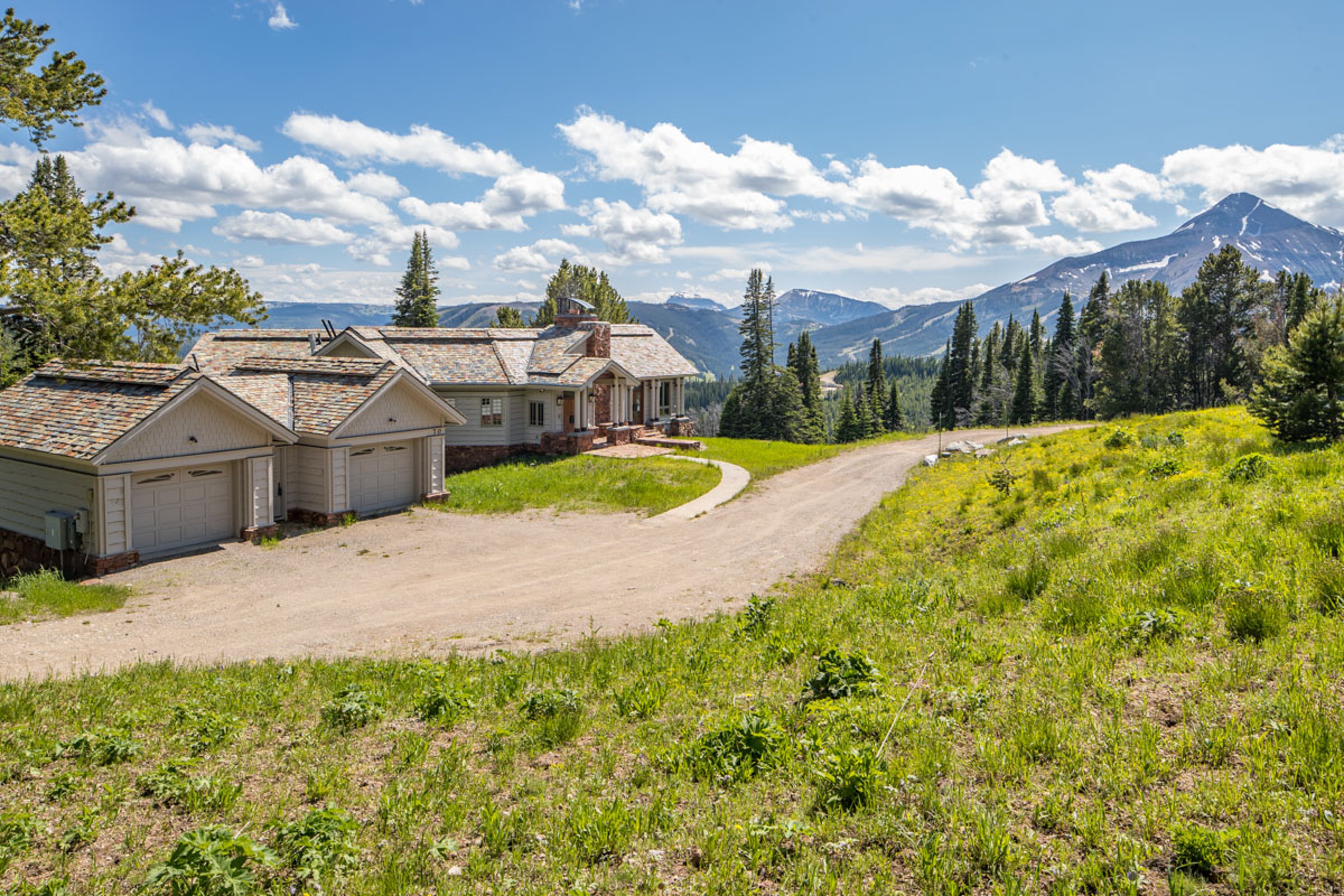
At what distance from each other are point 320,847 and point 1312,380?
56.8 feet

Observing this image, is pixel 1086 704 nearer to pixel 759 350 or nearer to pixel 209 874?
pixel 209 874

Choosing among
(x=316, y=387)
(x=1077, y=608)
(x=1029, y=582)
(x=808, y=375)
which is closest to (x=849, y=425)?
(x=808, y=375)

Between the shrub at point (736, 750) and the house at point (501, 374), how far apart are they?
3015 cm

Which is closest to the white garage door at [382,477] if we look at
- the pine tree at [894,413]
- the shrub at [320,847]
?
the shrub at [320,847]

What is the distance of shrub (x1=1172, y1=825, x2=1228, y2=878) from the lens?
4.27 meters

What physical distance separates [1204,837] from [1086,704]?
1.96 meters

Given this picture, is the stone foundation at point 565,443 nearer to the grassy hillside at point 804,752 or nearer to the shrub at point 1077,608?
the grassy hillside at point 804,752

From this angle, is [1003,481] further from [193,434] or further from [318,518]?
[193,434]

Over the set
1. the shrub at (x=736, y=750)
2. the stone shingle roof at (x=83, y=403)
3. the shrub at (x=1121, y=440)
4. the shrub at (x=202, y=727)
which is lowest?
the shrub at (x=202, y=727)

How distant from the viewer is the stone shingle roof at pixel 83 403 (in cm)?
1878

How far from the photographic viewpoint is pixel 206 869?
186 inches

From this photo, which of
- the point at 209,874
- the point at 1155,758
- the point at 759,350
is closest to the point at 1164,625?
the point at 1155,758

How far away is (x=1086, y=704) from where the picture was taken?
627 cm

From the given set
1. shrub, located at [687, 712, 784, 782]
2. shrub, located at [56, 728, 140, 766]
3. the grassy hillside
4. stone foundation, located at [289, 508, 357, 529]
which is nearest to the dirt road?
stone foundation, located at [289, 508, 357, 529]
